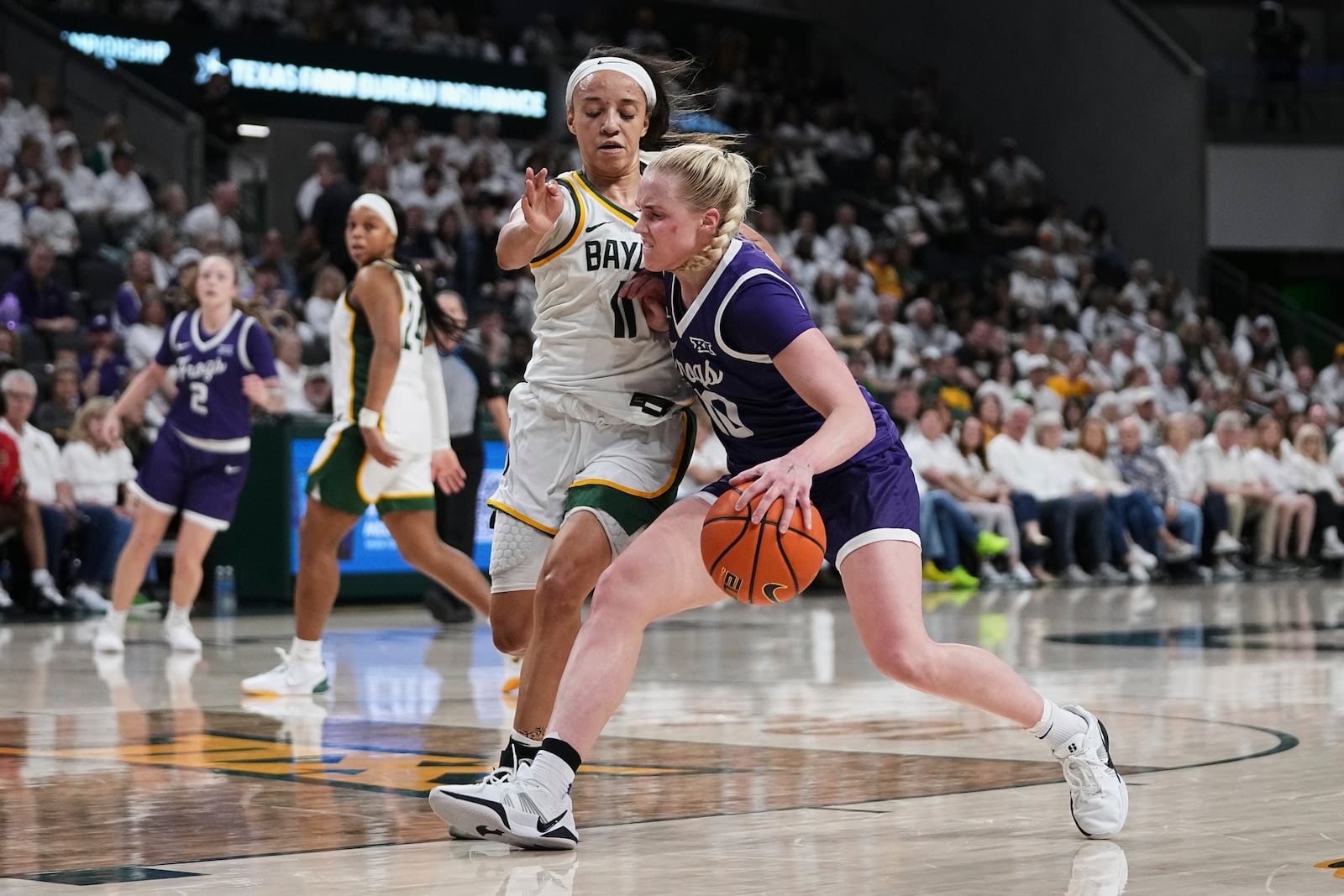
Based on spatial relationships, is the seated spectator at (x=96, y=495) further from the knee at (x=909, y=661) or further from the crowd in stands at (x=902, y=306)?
the knee at (x=909, y=661)

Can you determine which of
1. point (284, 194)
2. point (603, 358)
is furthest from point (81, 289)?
point (603, 358)

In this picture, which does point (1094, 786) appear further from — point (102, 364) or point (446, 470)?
point (102, 364)

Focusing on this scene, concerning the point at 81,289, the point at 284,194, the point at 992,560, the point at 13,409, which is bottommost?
the point at 992,560

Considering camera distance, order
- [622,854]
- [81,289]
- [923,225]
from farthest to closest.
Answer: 1. [923,225]
2. [81,289]
3. [622,854]

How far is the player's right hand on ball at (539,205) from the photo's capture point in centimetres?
468

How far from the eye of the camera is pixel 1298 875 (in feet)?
12.5

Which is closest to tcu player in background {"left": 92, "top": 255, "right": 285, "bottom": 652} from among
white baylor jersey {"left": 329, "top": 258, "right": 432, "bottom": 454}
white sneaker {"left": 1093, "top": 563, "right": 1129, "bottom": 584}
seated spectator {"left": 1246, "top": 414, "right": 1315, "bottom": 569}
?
white baylor jersey {"left": 329, "top": 258, "right": 432, "bottom": 454}

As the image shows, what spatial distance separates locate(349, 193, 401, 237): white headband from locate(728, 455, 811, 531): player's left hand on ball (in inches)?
177

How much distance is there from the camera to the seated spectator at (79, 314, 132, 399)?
1387 cm

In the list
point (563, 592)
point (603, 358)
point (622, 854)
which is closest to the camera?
point (622, 854)

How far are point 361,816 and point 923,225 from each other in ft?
74.0

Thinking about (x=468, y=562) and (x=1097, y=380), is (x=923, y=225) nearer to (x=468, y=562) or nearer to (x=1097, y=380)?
(x=1097, y=380)

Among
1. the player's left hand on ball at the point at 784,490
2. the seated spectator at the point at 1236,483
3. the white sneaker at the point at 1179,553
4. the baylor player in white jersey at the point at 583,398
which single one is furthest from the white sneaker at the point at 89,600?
the seated spectator at the point at 1236,483

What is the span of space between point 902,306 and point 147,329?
10.8 meters
